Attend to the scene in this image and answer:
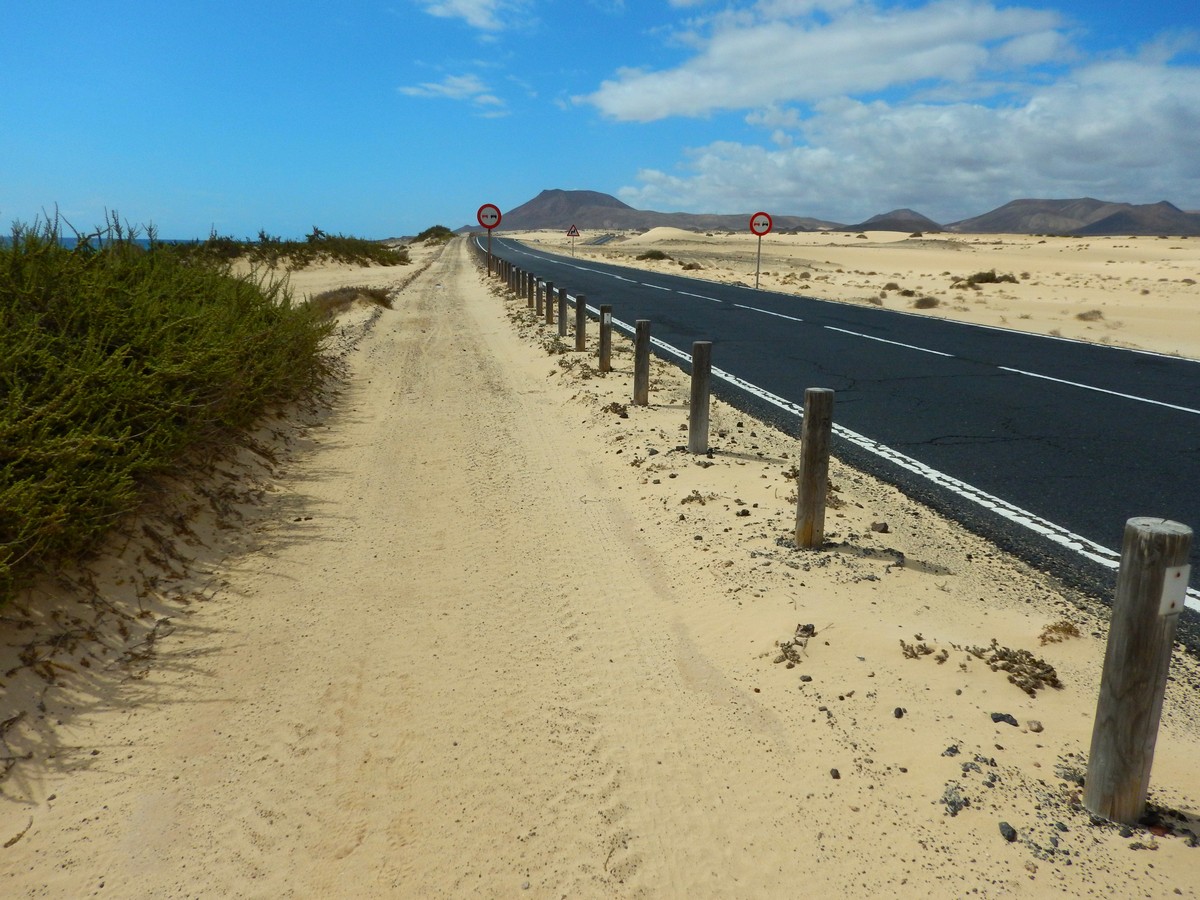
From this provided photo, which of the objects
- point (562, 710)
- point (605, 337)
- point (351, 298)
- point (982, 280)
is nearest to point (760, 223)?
point (982, 280)

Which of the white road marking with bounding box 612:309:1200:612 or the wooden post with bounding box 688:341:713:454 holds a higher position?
the wooden post with bounding box 688:341:713:454

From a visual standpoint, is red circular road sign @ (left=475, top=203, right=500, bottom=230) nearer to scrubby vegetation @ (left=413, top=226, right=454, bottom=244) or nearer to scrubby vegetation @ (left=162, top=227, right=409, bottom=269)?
scrubby vegetation @ (left=162, top=227, right=409, bottom=269)

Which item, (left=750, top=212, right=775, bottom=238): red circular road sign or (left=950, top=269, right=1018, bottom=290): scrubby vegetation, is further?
(left=950, top=269, right=1018, bottom=290): scrubby vegetation

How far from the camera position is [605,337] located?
10609 mm

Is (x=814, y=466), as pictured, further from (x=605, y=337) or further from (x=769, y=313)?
(x=769, y=313)

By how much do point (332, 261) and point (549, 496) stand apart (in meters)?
35.1

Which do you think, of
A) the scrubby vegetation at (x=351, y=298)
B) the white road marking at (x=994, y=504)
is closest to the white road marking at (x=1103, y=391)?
the white road marking at (x=994, y=504)

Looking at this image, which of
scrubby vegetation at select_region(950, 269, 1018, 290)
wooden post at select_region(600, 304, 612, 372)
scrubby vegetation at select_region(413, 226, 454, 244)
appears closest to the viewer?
wooden post at select_region(600, 304, 612, 372)

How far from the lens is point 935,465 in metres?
6.78

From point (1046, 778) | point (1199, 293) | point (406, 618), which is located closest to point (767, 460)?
point (406, 618)

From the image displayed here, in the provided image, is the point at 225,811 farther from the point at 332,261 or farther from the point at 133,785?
the point at 332,261

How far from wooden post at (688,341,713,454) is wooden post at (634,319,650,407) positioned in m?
1.63

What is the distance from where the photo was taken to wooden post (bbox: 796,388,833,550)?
15.8ft

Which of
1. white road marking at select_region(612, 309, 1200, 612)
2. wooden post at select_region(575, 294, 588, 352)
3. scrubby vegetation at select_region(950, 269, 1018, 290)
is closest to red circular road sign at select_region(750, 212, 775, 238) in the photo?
scrubby vegetation at select_region(950, 269, 1018, 290)
